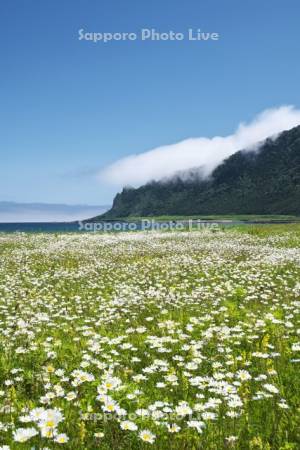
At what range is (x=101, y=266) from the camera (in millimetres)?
19266

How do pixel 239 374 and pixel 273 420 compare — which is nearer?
pixel 273 420

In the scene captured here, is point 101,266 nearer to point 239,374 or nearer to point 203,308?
point 203,308

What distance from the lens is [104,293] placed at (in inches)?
523

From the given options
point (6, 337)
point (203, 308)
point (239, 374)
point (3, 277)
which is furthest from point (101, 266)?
point (239, 374)

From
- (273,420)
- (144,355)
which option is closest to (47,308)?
(144,355)

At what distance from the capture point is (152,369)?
5984mm

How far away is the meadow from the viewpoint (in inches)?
167

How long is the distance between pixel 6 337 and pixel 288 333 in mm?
5576

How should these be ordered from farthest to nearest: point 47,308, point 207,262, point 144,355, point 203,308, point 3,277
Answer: point 207,262
point 3,277
point 47,308
point 203,308
point 144,355

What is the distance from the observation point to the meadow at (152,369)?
4234 mm

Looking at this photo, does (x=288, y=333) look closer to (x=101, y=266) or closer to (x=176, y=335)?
(x=176, y=335)

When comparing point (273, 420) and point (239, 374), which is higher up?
point (239, 374)

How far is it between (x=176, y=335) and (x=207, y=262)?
37.1 feet

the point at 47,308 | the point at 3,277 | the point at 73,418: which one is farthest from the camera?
the point at 3,277
